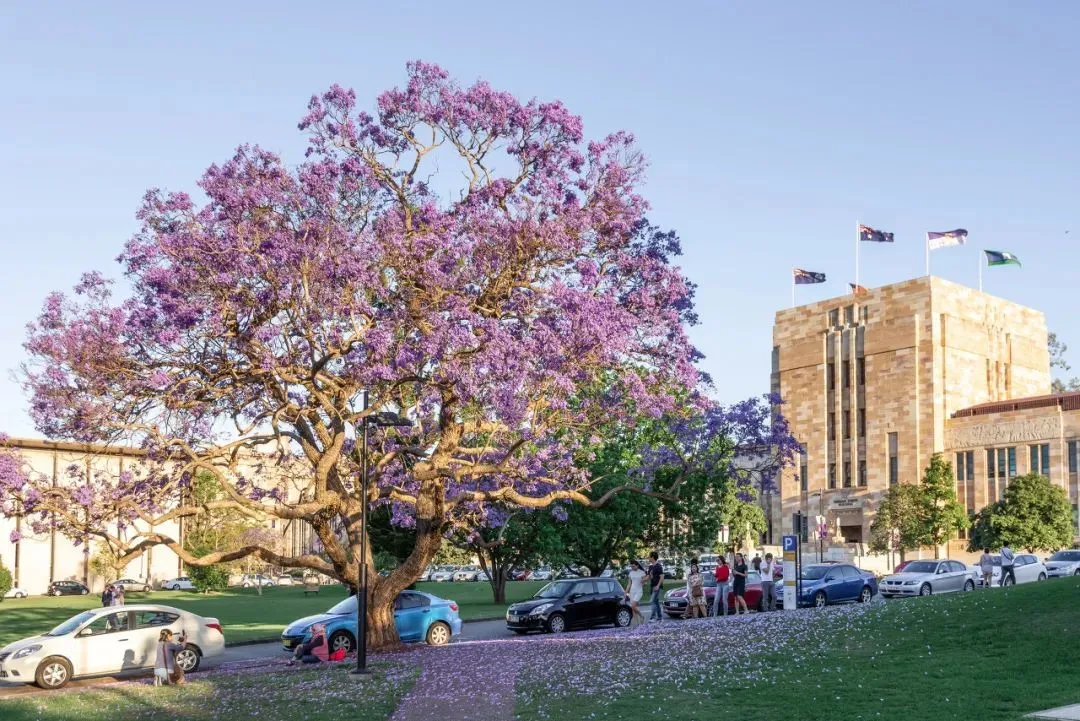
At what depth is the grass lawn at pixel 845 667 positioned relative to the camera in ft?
47.4

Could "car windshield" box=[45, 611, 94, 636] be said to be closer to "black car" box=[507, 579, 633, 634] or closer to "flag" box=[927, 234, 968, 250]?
"black car" box=[507, 579, 633, 634]

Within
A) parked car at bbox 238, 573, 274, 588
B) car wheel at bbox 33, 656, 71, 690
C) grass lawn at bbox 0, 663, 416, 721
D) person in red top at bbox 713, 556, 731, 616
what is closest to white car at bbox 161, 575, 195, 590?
parked car at bbox 238, 573, 274, 588

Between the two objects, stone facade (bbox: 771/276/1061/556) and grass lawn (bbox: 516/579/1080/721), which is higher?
stone facade (bbox: 771/276/1061/556)

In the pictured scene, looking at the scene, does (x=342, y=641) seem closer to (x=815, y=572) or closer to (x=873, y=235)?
(x=815, y=572)

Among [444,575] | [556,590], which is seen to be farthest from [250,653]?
[444,575]

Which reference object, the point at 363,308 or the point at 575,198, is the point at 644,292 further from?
the point at 363,308

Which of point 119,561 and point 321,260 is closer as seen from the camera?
point 119,561

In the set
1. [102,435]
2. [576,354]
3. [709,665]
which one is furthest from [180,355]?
[709,665]

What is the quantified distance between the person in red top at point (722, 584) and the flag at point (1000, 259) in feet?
187

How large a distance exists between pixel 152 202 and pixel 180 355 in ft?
11.1

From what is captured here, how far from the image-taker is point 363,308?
75.3 ft

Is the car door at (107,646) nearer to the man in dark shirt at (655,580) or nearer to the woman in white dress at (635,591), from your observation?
the woman in white dress at (635,591)

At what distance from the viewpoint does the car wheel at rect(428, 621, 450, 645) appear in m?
28.4

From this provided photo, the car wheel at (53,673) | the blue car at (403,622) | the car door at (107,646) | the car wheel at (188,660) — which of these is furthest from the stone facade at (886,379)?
the car wheel at (53,673)
